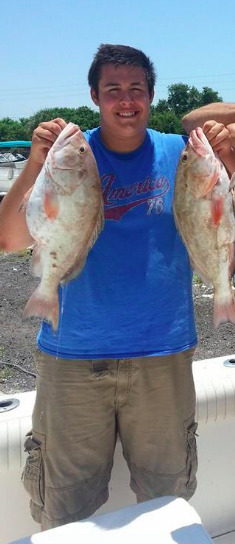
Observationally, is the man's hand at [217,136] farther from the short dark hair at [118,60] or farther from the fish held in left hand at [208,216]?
the short dark hair at [118,60]

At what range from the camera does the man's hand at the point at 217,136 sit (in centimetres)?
223

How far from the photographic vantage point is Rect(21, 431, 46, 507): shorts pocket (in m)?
2.50

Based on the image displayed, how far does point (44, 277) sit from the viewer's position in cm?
232

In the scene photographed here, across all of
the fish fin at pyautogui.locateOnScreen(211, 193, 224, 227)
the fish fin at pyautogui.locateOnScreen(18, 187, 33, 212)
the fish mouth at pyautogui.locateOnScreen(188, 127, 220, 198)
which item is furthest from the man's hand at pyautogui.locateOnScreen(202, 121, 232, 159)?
the fish fin at pyautogui.locateOnScreen(18, 187, 33, 212)

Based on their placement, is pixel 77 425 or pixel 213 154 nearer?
pixel 213 154

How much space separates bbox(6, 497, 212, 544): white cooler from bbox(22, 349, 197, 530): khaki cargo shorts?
0.53 meters

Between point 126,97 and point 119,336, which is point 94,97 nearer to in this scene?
point 126,97

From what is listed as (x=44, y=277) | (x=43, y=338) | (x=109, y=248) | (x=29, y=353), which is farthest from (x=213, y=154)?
(x=29, y=353)

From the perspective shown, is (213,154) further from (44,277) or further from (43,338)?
(43,338)

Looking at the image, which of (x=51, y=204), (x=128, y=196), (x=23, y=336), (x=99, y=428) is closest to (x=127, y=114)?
(x=128, y=196)

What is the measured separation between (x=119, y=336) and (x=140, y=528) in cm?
79

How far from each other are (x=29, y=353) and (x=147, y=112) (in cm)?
387

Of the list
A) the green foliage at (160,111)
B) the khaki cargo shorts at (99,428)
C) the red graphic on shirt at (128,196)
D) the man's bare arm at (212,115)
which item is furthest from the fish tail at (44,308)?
→ the green foliage at (160,111)

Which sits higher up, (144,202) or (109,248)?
(144,202)
